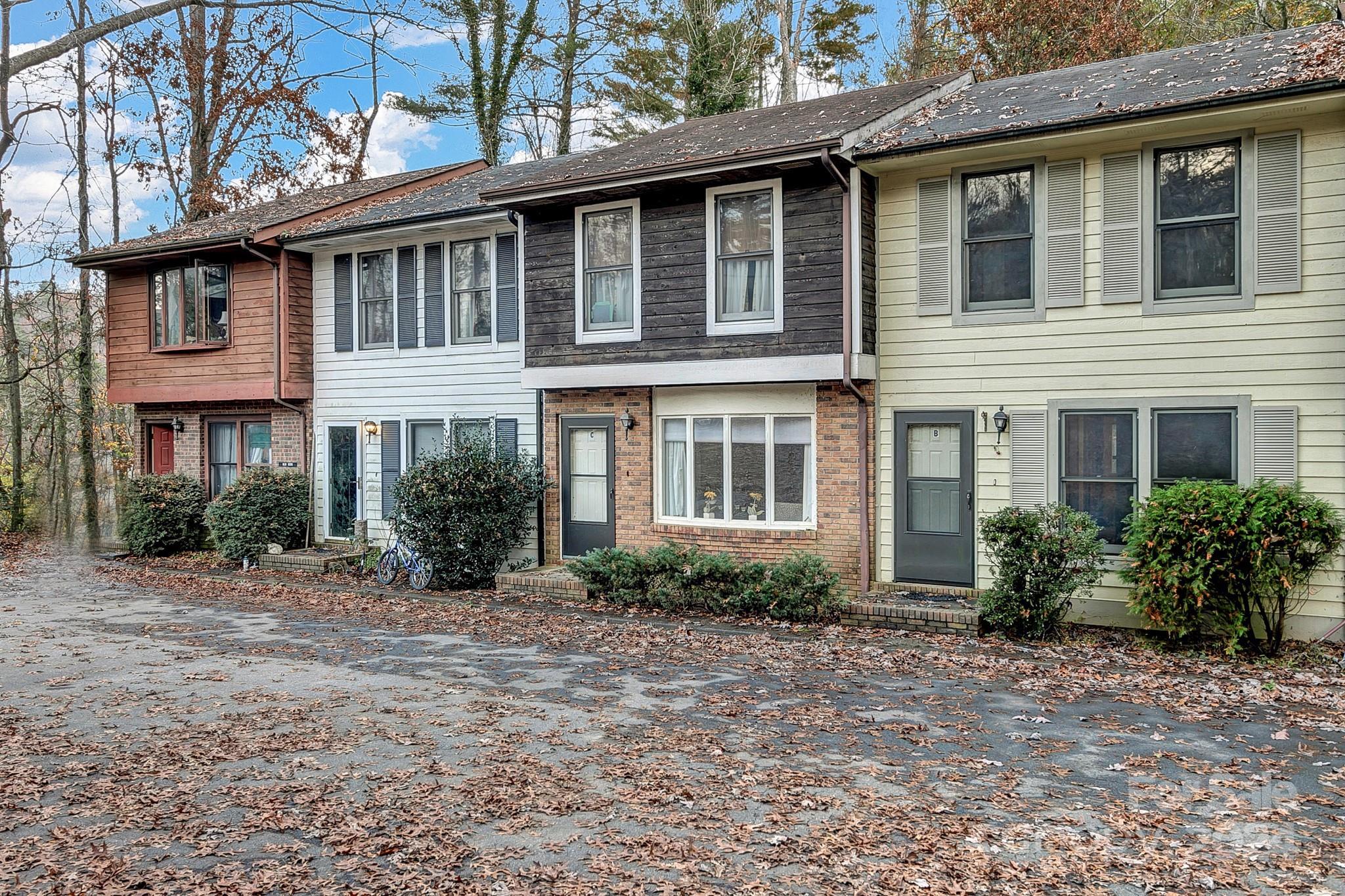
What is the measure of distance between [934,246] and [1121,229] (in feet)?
6.55

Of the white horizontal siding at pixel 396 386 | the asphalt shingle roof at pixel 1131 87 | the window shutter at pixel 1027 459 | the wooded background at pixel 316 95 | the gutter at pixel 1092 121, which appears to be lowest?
the window shutter at pixel 1027 459

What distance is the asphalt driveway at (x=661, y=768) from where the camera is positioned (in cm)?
448

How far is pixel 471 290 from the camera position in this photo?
15.1 metres

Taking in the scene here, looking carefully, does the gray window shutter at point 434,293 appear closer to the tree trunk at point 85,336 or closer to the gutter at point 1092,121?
the gutter at point 1092,121

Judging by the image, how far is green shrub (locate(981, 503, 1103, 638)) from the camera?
31.0 feet

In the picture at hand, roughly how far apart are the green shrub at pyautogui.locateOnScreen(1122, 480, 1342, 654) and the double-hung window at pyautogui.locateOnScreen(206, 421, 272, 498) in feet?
46.3

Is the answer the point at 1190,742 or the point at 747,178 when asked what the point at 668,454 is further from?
the point at 1190,742

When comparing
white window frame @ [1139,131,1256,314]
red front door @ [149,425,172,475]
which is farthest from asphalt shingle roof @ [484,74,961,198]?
red front door @ [149,425,172,475]

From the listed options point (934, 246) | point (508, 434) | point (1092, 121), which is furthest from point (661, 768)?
point (508, 434)

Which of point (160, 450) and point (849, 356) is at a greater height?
point (849, 356)

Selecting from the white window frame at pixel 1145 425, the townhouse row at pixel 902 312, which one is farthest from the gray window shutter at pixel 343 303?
the white window frame at pixel 1145 425

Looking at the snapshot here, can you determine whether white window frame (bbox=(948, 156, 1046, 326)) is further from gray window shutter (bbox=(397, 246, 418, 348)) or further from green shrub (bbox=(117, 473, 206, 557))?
green shrub (bbox=(117, 473, 206, 557))

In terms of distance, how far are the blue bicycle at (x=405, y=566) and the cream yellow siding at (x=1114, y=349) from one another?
6.40 meters

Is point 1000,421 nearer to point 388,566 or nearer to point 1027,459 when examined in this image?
point 1027,459
